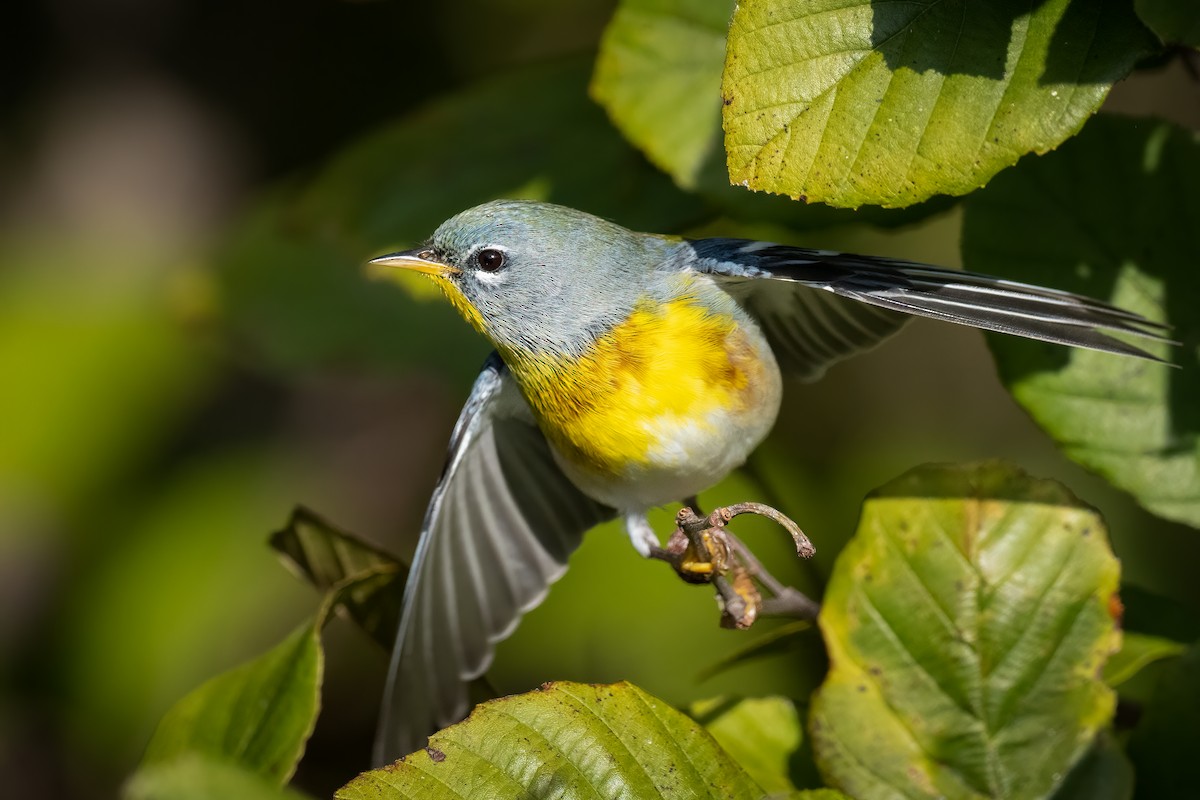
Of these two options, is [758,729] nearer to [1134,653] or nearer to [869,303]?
[1134,653]

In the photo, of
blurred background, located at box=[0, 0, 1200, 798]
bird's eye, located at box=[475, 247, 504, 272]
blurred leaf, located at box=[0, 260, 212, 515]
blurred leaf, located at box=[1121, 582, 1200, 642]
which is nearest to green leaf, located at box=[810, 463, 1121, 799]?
blurred leaf, located at box=[1121, 582, 1200, 642]

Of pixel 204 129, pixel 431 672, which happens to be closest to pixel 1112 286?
pixel 431 672

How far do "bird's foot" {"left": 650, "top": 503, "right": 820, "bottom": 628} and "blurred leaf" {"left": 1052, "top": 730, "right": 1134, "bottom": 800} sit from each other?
0.47 meters

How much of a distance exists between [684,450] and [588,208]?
732 mm

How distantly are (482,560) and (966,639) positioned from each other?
1.18 meters

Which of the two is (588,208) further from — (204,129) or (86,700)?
(204,129)

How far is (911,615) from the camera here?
183 cm

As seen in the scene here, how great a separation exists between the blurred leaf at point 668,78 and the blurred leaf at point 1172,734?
1176mm

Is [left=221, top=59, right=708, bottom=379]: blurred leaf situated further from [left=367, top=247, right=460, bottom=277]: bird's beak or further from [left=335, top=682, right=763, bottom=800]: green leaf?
[left=335, top=682, right=763, bottom=800]: green leaf

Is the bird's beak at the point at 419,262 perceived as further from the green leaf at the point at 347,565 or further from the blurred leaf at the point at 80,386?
the blurred leaf at the point at 80,386

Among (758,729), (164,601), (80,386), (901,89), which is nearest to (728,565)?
(758,729)

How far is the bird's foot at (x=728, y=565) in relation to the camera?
1729 millimetres

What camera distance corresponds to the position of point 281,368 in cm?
312

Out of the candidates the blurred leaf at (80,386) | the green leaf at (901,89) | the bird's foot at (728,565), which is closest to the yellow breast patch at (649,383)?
the bird's foot at (728,565)
